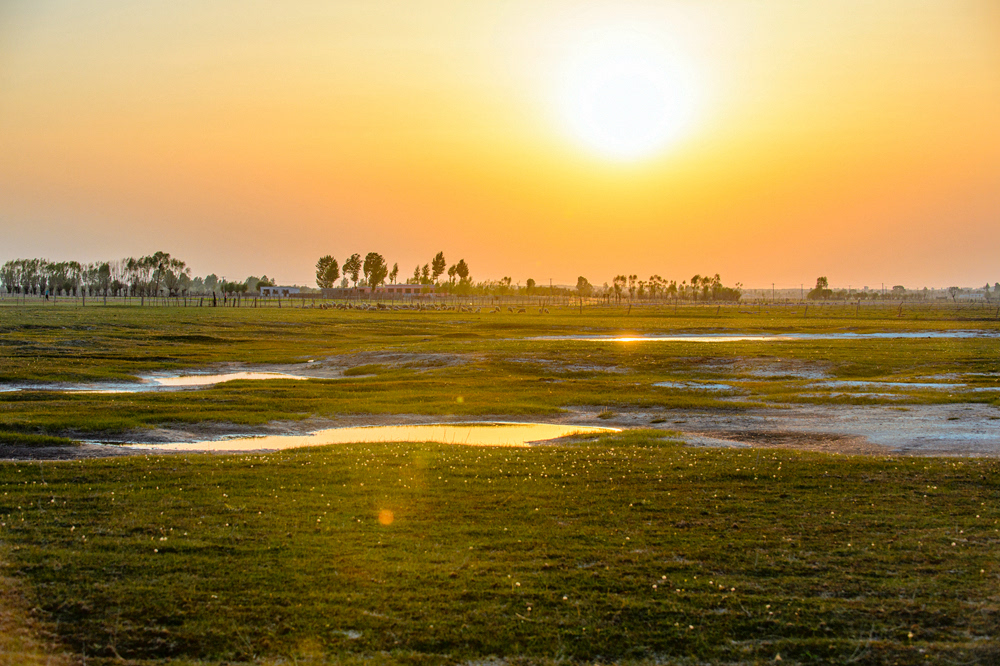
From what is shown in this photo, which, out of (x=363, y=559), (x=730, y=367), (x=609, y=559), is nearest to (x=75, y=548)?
(x=363, y=559)

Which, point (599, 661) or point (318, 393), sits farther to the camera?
point (318, 393)

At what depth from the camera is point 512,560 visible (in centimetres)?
1334

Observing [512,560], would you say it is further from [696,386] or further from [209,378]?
[209,378]

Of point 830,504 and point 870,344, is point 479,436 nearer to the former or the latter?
point 830,504

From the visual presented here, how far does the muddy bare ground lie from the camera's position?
25.5m

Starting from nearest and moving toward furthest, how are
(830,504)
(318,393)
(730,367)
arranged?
(830,504) < (318,393) < (730,367)

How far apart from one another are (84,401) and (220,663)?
28.8 m

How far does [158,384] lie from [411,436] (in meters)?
22.5

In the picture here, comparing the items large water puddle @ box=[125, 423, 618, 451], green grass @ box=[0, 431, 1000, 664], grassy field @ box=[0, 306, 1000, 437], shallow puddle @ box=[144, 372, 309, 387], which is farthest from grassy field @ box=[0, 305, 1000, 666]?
shallow puddle @ box=[144, 372, 309, 387]

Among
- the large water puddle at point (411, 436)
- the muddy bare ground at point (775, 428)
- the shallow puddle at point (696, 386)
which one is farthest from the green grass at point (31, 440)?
the shallow puddle at point (696, 386)

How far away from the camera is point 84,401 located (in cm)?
3478

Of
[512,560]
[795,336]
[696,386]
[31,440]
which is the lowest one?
[31,440]

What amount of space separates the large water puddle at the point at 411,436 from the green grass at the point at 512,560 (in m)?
6.57

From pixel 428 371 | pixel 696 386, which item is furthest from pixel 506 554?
pixel 428 371
